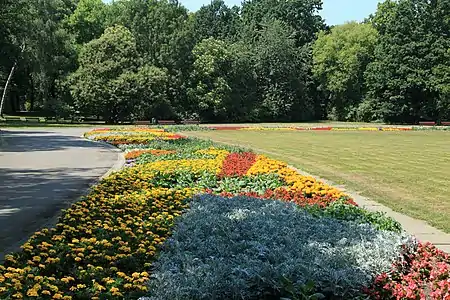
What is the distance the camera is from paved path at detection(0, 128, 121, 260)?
24.6 feet

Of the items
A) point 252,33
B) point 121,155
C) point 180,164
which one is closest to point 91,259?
point 180,164

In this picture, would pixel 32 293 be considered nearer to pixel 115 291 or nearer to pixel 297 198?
pixel 115 291

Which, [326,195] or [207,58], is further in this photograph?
[207,58]

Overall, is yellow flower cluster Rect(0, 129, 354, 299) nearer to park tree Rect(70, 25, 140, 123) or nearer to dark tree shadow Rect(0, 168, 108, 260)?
dark tree shadow Rect(0, 168, 108, 260)

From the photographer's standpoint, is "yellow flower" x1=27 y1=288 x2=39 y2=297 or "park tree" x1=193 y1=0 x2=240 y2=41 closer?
"yellow flower" x1=27 y1=288 x2=39 y2=297

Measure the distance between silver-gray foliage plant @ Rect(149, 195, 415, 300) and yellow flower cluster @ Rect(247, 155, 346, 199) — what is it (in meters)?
2.23

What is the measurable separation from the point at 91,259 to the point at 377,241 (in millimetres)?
2877

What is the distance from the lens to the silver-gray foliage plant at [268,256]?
14.0 feet

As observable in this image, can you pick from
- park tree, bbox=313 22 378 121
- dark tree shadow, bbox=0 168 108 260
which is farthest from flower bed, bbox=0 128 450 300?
park tree, bbox=313 22 378 121

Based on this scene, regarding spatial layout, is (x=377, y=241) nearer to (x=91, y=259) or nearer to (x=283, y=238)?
(x=283, y=238)

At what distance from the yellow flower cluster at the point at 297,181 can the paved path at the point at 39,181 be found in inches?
153

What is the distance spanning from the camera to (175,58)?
55.5 metres

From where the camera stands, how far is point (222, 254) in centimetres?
512

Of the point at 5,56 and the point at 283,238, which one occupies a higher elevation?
the point at 5,56
